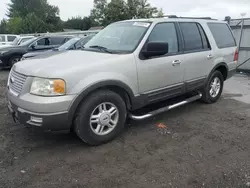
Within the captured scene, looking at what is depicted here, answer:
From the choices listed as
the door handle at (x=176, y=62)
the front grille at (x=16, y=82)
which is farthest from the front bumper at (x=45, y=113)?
the door handle at (x=176, y=62)

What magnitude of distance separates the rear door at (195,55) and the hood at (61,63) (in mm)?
1660

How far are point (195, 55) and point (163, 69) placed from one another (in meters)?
1.03

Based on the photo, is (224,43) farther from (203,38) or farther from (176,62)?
(176,62)

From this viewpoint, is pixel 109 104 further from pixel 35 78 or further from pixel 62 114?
pixel 35 78

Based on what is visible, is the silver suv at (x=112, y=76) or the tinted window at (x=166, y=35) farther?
the tinted window at (x=166, y=35)

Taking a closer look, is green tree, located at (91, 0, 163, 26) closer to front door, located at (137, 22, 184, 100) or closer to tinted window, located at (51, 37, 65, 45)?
tinted window, located at (51, 37, 65, 45)

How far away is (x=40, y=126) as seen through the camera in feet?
10.8

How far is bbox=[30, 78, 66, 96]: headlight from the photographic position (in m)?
3.20

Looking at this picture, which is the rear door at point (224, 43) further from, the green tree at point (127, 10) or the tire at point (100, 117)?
the green tree at point (127, 10)

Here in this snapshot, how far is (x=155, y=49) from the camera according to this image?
3883mm

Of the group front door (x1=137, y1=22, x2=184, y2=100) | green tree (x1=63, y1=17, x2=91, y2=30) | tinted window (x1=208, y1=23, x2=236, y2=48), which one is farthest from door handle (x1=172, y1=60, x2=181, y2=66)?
green tree (x1=63, y1=17, x2=91, y2=30)

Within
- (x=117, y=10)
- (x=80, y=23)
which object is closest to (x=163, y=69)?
(x=117, y=10)

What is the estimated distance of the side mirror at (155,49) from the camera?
152 inches

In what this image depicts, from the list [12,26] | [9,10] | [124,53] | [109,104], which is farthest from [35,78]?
[9,10]
